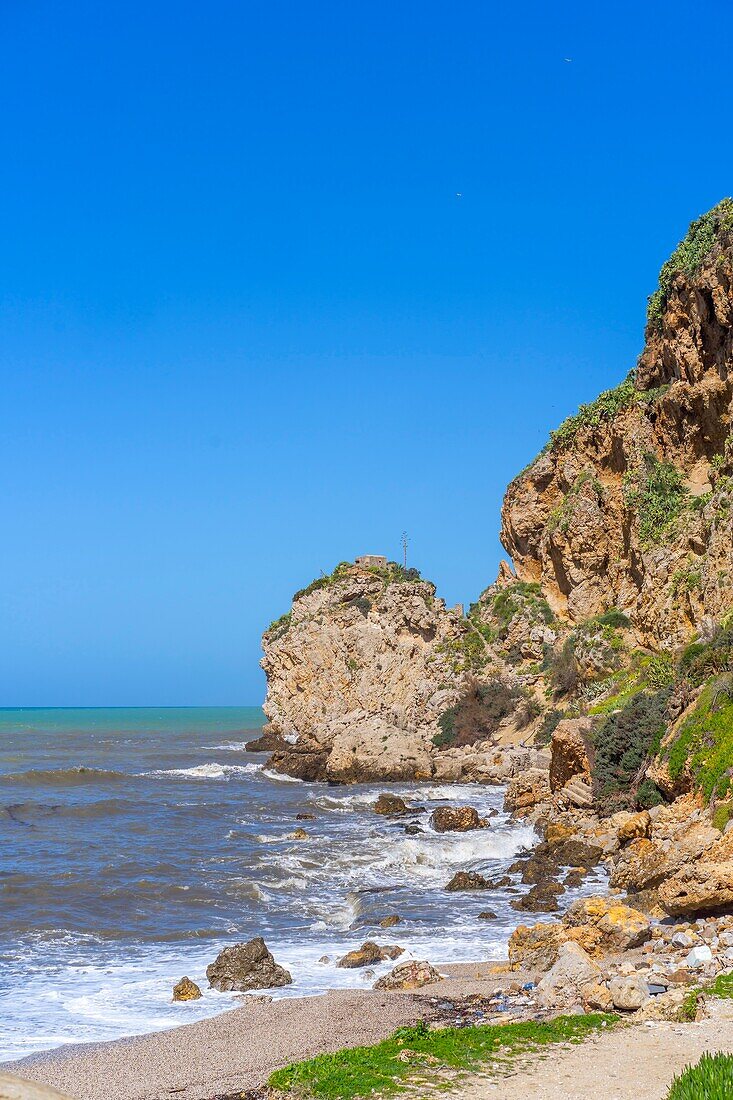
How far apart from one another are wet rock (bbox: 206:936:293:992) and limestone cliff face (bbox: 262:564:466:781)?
101 feet

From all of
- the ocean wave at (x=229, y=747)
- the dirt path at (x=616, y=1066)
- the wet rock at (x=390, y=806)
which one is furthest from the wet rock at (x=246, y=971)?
the ocean wave at (x=229, y=747)

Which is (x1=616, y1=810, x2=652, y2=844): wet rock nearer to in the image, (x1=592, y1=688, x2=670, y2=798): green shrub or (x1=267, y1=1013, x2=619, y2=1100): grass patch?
(x1=592, y1=688, x2=670, y2=798): green shrub

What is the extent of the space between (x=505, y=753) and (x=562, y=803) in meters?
16.5

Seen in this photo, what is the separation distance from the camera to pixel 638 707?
84.7 ft

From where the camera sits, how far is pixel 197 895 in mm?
21141

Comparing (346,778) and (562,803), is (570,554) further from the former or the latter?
(562,803)

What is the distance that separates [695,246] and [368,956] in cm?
3706

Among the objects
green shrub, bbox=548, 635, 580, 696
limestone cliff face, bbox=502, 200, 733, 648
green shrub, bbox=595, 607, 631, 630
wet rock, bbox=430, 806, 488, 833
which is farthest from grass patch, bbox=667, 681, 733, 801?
green shrub, bbox=548, 635, 580, 696

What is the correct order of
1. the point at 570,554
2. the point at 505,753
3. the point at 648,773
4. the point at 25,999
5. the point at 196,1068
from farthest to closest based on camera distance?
the point at 570,554 → the point at 505,753 → the point at 648,773 → the point at 25,999 → the point at 196,1068

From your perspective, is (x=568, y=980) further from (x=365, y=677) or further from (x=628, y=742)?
(x=365, y=677)

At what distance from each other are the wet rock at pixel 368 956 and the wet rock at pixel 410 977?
1183mm

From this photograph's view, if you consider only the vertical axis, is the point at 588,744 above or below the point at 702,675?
below

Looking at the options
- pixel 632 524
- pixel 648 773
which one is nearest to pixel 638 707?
pixel 648 773

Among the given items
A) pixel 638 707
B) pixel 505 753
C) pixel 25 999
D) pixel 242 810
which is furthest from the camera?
pixel 505 753
